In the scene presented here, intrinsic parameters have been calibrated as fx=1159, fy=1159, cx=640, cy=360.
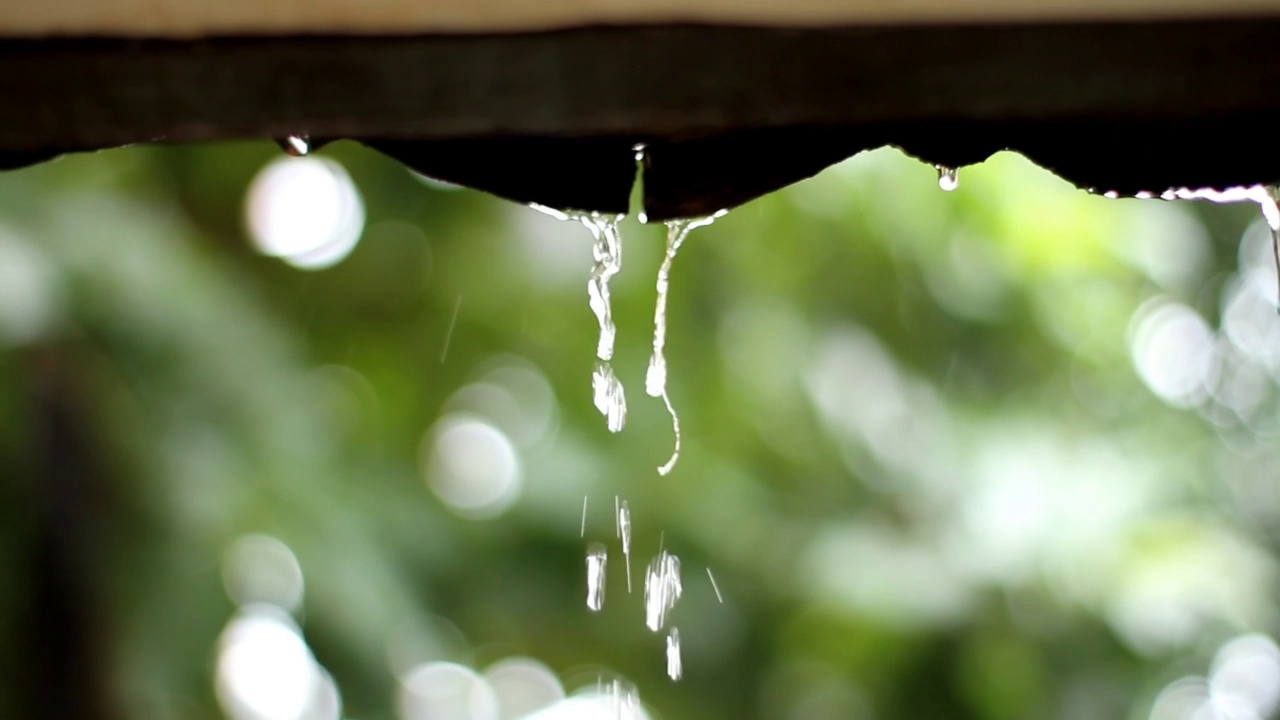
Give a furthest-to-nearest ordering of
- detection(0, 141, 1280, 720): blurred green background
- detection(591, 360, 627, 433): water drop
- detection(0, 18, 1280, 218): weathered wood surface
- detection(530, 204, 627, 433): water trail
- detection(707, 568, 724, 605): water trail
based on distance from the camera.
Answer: detection(707, 568, 724, 605): water trail
detection(0, 141, 1280, 720): blurred green background
detection(591, 360, 627, 433): water drop
detection(530, 204, 627, 433): water trail
detection(0, 18, 1280, 218): weathered wood surface

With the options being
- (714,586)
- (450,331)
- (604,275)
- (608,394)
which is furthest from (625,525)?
(604,275)

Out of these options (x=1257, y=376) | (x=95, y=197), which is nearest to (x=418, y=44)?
(x=95, y=197)

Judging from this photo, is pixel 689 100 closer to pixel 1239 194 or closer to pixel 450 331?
pixel 1239 194

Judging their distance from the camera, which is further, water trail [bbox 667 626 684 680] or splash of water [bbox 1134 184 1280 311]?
water trail [bbox 667 626 684 680]

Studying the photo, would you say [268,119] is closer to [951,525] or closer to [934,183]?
[934,183]

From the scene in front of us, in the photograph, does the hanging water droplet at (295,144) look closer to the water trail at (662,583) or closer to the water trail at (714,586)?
the water trail at (662,583)

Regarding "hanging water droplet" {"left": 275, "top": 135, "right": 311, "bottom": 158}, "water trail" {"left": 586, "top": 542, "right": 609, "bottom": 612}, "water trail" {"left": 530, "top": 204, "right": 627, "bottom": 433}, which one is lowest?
"hanging water droplet" {"left": 275, "top": 135, "right": 311, "bottom": 158}

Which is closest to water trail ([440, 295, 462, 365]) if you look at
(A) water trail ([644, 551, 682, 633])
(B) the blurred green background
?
(B) the blurred green background

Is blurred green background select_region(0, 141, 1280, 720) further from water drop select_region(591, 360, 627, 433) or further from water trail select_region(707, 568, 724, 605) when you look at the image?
water drop select_region(591, 360, 627, 433)
